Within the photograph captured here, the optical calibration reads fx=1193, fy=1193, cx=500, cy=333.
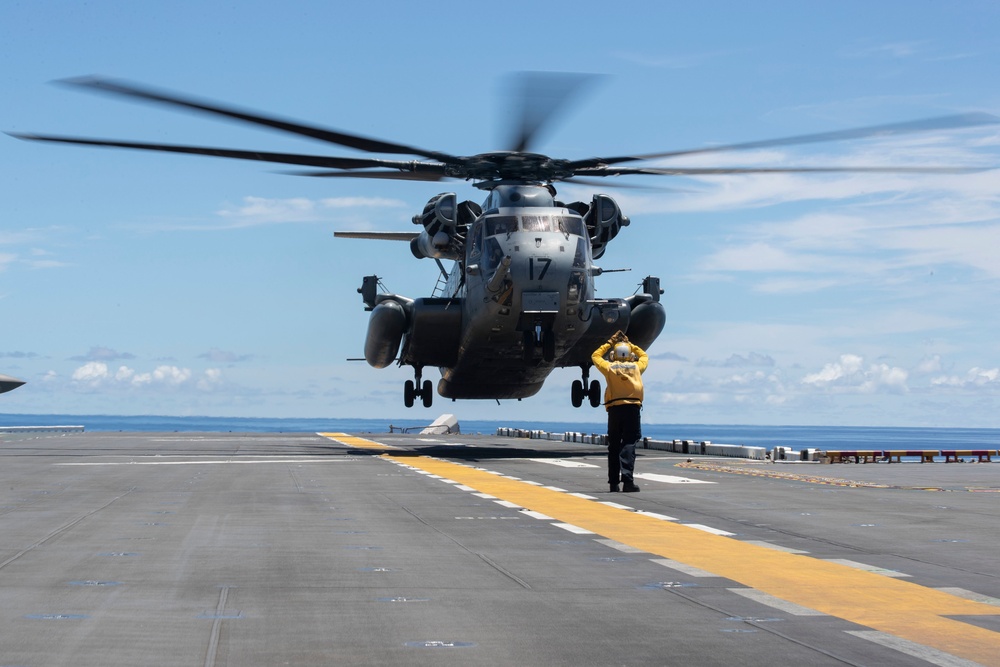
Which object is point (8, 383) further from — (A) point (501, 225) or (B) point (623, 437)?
(B) point (623, 437)

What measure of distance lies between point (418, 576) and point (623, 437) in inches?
376

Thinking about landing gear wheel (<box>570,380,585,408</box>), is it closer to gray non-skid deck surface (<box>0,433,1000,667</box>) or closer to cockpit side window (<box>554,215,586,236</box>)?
cockpit side window (<box>554,215,586,236</box>)

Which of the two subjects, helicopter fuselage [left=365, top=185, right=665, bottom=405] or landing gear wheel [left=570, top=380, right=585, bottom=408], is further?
landing gear wheel [left=570, top=380, right=585, bottom=408]

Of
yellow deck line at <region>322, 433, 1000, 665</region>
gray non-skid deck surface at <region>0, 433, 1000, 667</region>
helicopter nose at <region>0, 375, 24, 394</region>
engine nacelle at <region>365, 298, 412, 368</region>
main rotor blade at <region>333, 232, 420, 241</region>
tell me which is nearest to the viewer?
gray non-skid deck surface at <region>0, 433, 1000, 667</region>

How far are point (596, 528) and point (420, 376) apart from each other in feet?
78.9

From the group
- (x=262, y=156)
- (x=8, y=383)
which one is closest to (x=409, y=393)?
(x=262, y=156)

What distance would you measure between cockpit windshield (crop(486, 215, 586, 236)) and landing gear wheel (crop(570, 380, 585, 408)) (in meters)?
7.19

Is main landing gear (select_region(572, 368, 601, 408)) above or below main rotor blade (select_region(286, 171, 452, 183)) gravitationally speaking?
below

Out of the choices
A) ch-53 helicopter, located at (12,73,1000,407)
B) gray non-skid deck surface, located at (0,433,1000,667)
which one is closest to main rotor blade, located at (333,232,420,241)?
ch-53 helicopter, located at (12,73,1000,407)

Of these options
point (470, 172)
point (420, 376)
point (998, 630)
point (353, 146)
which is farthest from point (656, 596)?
point (420, 376)

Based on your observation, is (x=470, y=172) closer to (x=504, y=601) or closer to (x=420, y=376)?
(x=420, y=376)

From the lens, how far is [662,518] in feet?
45.9

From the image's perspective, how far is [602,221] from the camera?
109ft

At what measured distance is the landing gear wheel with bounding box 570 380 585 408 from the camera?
119 ft
